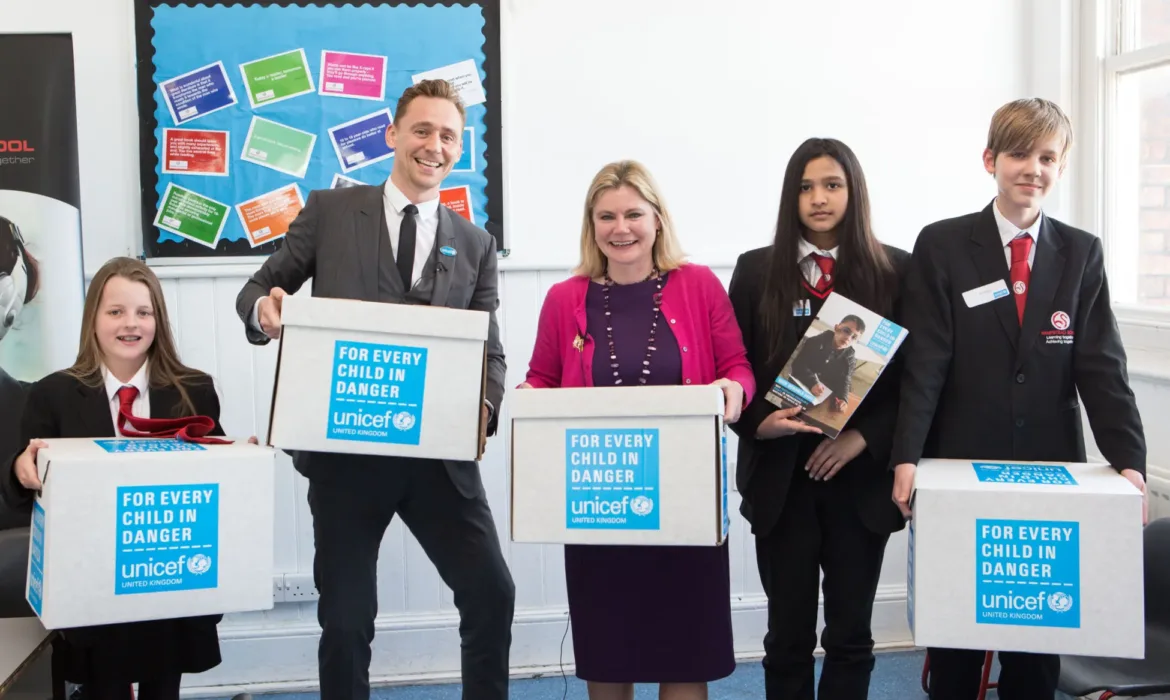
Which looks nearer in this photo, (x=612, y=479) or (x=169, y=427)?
(x=612, y=479)

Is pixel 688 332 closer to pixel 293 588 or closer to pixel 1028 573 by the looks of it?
pixel 1028 573

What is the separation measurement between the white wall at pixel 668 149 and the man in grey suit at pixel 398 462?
2.95ft

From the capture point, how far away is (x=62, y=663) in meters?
1.94

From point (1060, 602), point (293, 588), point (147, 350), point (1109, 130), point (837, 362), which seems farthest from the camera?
point (1109, 130)

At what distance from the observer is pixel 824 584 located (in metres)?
2.07

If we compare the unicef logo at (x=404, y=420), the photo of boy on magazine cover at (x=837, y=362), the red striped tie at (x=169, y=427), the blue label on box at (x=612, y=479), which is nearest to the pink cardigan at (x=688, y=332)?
the photo of boy on magazine cover at (x=837, y=362)

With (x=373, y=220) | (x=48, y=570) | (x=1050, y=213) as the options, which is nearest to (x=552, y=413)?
(x=373, y=220)

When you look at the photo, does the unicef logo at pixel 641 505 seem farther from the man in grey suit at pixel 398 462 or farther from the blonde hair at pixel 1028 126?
the blonde hair at pixel 1028 126

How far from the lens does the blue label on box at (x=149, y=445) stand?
5.77ft

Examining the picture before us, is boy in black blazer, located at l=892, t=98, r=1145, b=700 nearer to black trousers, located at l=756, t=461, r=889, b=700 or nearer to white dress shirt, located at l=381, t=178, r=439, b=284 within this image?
black trousers, located at l=756, t=461, r=889, b=700

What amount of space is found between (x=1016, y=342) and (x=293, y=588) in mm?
2155

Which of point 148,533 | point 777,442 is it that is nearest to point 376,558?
point 148,533

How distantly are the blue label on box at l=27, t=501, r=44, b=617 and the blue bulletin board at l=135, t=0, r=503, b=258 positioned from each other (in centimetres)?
128

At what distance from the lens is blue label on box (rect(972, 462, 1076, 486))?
170 cm
